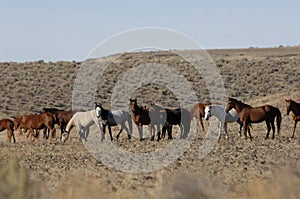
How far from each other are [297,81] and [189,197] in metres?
62.7

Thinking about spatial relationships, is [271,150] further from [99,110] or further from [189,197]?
[189,197]

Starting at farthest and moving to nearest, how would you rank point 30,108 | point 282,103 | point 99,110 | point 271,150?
point 30,108
point 282,103
point 99,110
point 271,150

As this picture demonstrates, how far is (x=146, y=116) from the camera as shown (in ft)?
98.8

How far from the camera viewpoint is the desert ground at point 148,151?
11.8 meters

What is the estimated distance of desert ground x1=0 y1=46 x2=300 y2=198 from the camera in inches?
466

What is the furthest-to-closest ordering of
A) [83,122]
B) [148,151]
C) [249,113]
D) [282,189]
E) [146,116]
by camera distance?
[83,122]
[146,116]
[249,113]
[148,151]
[282,189]

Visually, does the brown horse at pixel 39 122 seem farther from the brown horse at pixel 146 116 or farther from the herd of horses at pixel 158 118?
the brown horse at pixel 146 116

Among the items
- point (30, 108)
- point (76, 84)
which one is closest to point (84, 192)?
point (30, 108)

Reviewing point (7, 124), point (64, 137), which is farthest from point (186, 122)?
point (7, 124)

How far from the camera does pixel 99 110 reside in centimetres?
3091

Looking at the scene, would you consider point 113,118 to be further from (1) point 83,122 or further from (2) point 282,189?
(2) point 282,189

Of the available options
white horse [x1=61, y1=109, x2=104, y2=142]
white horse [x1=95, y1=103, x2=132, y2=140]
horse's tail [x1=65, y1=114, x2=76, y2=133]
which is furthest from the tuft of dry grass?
horse's tail [x1=65, y1=114, x2=76, y2=133]

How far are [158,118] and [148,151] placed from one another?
225 inches

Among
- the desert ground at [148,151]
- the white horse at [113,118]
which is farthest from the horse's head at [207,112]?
the white horse at [113,118]
